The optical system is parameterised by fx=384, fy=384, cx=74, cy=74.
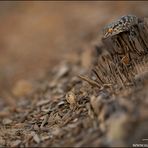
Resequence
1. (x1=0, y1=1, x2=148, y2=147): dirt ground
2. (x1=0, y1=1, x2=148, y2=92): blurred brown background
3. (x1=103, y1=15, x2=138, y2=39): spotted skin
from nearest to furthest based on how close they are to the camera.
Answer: (x1=0, y1=1, x2=148, y2=147): dirt ground, (x1=103, y1=15, x2=138, y2=39): spotted skin, (x1=0, y1=1, x2=148, y2=92): blurred brown background

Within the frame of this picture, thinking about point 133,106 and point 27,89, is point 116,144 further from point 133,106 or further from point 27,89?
point 27,89

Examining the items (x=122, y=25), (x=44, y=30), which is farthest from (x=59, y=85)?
(x=44, y=30)

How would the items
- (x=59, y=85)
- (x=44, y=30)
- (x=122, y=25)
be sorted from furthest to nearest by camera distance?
1. (x=44, y=30)
2. (x=59, y=85)
3. (x=122, y=25)

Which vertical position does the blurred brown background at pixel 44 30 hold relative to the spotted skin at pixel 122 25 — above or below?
above

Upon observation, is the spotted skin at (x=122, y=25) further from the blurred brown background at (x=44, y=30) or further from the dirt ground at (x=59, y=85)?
the blurred brown background at (x=44, y=30)

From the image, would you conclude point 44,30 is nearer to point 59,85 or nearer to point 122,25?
point 59,85

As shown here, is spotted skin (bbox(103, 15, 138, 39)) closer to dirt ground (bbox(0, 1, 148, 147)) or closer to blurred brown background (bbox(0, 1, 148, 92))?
dirt ground (bbox(0, 1, 148, 147))

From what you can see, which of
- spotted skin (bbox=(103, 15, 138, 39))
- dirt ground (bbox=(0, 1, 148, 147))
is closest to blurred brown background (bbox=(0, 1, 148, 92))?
dirt ground (bbox=(0, 1, 148, 147))

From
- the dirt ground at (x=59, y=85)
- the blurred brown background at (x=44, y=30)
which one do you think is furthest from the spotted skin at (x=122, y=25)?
the blurred brown background at (x=44, y=30)

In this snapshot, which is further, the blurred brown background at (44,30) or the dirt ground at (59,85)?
the blurred brown background at (44,30)
